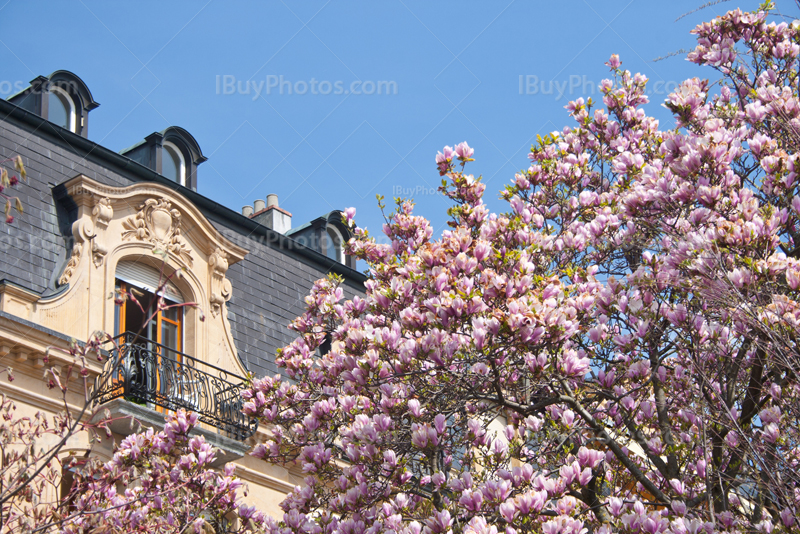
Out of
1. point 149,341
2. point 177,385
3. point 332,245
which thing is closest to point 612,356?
point 149,341

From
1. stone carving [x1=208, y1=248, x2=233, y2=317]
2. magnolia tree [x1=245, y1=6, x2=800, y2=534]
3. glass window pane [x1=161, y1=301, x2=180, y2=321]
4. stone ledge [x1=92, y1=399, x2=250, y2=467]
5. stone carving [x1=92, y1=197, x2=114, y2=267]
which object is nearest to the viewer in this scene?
magnolia tree [x1=245, y1=6, x2=800, y2=534]

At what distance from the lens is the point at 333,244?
18.2m

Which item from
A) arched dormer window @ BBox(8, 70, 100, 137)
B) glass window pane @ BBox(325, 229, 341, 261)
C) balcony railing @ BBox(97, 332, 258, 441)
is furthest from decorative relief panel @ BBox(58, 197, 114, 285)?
glass window pane @ BBox(325, 229, 341, 261)

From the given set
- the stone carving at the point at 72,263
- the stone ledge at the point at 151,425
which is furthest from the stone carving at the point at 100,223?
the stone ledge at the point at 151,425

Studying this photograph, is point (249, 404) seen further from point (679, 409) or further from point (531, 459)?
point (679, 409)

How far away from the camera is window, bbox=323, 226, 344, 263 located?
1791 centimetres

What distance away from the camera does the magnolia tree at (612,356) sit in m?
6.87

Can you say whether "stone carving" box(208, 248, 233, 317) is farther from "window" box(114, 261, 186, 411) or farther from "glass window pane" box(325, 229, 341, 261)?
"glass window pane" box(325, 229, 341, 261)

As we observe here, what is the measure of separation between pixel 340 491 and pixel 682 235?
3.76 metres

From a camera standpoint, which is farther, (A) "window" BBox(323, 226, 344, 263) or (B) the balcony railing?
(A) "window" BBox(323, 226, 344, 263)

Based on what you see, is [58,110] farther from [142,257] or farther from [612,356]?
[612,356]

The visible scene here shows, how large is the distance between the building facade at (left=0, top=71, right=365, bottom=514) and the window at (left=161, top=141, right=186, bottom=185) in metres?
0.02

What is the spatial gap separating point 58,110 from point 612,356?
9232mm

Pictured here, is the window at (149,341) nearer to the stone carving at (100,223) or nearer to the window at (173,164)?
the stone carving at (100,223)
